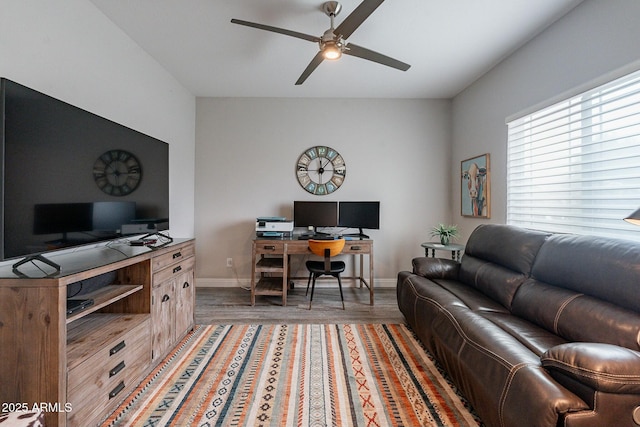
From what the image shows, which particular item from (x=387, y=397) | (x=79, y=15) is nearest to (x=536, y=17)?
(x=387, y=397)

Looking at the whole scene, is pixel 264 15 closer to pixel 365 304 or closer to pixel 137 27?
pixel 137 27

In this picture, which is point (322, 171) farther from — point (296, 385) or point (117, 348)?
point (117, 348)

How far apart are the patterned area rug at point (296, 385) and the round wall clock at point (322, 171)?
78.7 inches

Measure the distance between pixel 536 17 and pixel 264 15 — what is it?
6.97 ft

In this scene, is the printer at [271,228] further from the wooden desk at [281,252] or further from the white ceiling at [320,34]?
the white ceiling at [320,34]

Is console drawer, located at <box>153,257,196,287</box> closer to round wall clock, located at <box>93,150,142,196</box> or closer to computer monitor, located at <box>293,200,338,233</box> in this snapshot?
round wall clock, located at <box>93,150,142,196</box>

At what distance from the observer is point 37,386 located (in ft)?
3.92

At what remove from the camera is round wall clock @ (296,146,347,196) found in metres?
3.88

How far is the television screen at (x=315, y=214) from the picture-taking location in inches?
145

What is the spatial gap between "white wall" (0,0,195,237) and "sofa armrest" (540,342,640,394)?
9.60 ft

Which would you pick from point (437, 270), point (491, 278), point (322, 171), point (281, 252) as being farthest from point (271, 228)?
point (491, 278)

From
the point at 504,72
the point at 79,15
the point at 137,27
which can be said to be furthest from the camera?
the point at 504,72

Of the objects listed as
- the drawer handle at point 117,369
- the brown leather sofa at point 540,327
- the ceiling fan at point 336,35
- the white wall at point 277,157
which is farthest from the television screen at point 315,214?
the drawer handle at point 117,369

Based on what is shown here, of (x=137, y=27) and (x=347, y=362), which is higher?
(x=137, y=27)
